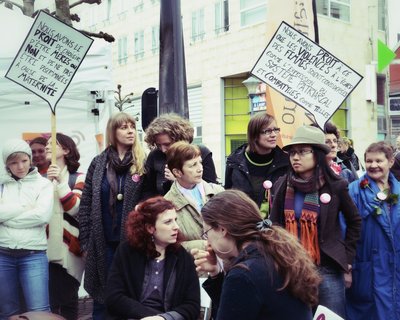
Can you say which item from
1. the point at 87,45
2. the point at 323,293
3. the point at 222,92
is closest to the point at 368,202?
the point at 323,293

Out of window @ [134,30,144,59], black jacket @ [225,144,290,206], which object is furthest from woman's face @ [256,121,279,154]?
window @ [134,30,144,59]

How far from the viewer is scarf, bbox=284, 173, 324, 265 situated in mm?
3846

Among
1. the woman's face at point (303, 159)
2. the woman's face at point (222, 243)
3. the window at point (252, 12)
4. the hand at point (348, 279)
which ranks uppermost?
the window at point (252, 12)

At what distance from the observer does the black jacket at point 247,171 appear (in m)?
4.43

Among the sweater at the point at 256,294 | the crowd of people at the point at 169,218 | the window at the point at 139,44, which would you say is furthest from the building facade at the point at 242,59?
the sweater at the point at 256,294

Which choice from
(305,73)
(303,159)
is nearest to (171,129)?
(303,159)

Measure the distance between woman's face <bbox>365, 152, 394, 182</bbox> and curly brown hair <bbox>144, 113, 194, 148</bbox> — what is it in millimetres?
1411

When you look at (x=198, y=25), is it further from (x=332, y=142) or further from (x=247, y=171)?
(x=247, y=171)

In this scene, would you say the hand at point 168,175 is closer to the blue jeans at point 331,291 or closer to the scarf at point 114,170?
the scarf at point 114,170

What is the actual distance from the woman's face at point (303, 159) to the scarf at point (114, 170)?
1.37 m

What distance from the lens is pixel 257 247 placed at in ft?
7.94

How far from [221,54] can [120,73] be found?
335 inches

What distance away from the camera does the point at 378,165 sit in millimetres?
4469

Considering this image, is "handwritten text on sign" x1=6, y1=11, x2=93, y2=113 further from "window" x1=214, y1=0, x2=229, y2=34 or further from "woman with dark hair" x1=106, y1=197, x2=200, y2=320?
"window" x1=214, y1=0, x2=229, y2=34
